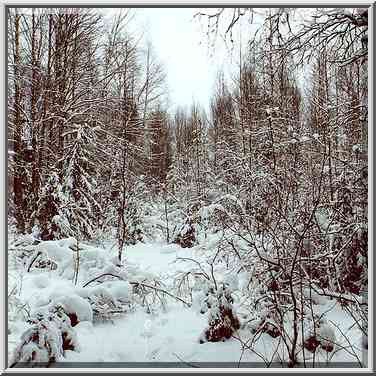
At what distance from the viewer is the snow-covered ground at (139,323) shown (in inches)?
89.2

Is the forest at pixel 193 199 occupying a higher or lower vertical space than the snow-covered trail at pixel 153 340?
higher

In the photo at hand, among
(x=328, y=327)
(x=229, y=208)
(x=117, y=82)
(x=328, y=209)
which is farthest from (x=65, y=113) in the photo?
(x=328, y=327)

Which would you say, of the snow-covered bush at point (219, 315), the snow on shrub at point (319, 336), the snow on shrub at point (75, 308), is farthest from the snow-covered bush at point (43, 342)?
the snow on shrub at point (319, 336)

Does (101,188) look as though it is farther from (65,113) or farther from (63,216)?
(65,113)

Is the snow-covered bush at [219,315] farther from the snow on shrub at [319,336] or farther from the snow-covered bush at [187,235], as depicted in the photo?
the snow-covered bush at [187,235]

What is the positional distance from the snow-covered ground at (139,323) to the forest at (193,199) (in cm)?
1

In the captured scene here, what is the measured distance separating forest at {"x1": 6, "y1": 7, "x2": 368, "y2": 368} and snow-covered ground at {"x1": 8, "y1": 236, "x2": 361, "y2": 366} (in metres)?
0.01

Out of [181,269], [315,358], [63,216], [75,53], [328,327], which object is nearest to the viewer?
[315,358]

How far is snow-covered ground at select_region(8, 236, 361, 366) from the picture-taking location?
2.27 metres

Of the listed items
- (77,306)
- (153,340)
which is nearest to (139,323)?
(153,340)

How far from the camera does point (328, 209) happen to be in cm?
275

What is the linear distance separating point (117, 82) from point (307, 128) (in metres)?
2.20

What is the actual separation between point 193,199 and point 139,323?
6.90 ft

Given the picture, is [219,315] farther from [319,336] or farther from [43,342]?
[43,342]
